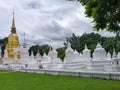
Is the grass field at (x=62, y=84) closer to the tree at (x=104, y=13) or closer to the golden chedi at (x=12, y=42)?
the tree at (x=104, y=13)

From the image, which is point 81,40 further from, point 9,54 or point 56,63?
point 56,63

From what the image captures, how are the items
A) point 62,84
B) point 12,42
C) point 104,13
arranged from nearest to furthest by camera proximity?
point 104,13 → point 62,84 → point 12,42

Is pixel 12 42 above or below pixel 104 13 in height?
above

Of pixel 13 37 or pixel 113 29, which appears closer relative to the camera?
pixel 113 29

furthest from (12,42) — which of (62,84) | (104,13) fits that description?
(104,13)

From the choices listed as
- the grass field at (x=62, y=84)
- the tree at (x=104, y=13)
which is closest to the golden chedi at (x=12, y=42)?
the grass field at (x=62, y=84)

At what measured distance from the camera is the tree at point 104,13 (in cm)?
1101

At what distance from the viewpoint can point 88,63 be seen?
2747 centimetres

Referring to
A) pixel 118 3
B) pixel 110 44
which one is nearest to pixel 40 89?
pixel 118 3

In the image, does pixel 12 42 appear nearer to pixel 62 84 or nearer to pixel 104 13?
pixel 62 84

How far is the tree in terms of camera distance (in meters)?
11.0

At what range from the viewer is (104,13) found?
1120cm

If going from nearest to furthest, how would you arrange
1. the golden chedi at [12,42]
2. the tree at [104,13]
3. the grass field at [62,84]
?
1. the tree at [104,13]
2. the grass field at [62,84]
3. the golden chedi at [12,42]

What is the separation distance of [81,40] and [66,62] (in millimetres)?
41746
